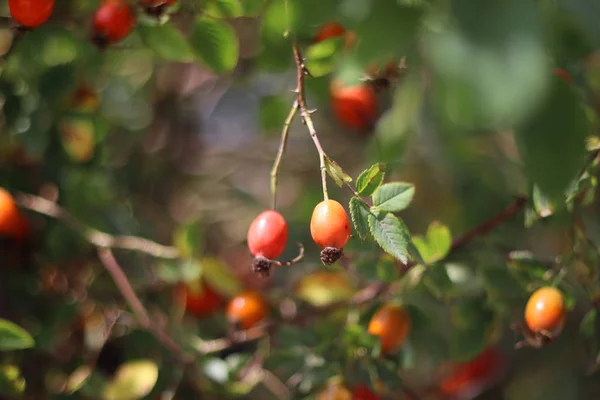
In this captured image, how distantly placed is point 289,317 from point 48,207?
1.89ft

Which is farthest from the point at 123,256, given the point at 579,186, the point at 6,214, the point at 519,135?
the point at 519,135

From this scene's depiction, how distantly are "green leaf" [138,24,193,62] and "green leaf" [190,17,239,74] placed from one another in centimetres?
4

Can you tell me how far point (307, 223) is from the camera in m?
1.48

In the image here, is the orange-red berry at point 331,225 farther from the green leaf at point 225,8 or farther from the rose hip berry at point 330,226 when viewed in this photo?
the green leaf at point 225,8

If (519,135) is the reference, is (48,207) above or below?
below

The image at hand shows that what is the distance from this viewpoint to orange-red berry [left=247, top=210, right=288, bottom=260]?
0.91 metres

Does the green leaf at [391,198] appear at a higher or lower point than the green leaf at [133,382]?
higher

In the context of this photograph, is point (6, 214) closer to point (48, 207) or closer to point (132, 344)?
point (48, 207)

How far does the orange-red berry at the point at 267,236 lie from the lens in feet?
2.99

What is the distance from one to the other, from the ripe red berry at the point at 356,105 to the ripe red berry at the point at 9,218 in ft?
2.41

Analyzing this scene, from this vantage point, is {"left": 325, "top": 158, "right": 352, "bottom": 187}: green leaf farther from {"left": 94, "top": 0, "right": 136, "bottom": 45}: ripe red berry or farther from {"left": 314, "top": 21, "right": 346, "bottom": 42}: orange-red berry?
{"left": 94, "top": 0, "right": 136, "bottom": 45}: ripe red berry

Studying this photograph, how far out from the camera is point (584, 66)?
3.51 ft

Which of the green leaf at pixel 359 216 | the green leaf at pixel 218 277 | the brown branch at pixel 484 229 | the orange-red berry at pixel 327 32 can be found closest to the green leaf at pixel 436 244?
the brown branch at pixel 484 229

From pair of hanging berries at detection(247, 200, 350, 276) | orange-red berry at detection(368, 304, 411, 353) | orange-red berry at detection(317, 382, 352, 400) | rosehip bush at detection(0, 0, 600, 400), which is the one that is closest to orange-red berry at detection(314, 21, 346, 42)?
rosehip bush at detection(0, 0, 600, 400)
